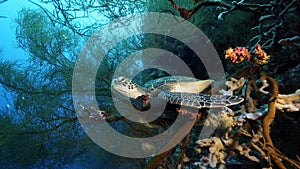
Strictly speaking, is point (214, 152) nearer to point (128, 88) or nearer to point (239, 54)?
point (239, 54)

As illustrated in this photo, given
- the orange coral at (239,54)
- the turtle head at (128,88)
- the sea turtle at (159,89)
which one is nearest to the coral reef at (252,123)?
the orange coral at (239,54)

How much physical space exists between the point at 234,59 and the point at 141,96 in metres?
1.27

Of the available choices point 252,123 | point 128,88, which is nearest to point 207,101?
point 252,123

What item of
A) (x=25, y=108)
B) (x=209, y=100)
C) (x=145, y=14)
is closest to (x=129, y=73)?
(x=145, y=14)

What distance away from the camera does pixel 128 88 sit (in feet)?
8.63

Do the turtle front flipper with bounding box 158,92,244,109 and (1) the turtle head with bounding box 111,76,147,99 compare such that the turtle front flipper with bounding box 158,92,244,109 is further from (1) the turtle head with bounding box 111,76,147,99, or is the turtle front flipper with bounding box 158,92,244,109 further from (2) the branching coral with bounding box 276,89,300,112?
(1) the turtle head with bounding box 111,76,147,99

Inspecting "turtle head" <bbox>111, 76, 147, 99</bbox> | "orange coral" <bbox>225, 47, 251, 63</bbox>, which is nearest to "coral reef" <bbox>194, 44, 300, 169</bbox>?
"orange coral" <bbox>225, 47, 251, 63</bbox>

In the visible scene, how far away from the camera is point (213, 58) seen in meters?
5.41

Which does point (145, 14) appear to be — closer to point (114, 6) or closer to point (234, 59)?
point (114, 6)

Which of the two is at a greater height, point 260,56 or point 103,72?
point 103,72

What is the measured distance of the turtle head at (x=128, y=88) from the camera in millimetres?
2619

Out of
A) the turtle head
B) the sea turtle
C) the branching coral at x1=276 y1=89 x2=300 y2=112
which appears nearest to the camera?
the branching coral at x1=276 y1=89 x2=300 y2=112

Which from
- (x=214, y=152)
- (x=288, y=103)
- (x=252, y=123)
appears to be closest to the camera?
(x=288, y=103)

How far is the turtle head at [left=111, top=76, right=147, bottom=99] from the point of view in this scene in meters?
2.62
